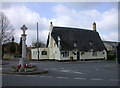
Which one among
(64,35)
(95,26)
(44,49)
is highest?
(95,26)

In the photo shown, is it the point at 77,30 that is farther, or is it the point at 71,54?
the point at 77,30

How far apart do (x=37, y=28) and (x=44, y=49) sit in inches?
227

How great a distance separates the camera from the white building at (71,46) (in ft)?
125

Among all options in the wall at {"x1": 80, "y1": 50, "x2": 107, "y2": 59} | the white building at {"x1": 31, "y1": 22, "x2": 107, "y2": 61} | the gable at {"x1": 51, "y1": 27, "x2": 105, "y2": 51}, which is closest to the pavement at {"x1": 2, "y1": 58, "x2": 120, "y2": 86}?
the white building at {"x1": 31, "y1": 22, "x2": 107, "y2": 61}

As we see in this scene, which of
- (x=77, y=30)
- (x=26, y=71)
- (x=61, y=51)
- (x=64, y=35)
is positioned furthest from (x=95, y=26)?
(x=26, y=71)

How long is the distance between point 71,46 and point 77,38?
3853 millimetres

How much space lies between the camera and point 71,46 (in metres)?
38.8

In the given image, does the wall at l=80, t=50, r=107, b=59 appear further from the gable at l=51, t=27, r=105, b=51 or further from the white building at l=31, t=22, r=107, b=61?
the gable at l=51, t=27, r=105, b=51

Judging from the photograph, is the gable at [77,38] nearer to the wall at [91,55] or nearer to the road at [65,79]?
the wall at [91,55]

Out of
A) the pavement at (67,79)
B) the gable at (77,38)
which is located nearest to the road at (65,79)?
the pavement at (67,79)

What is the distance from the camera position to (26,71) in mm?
16219

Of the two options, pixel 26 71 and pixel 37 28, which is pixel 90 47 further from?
pixel 26 71

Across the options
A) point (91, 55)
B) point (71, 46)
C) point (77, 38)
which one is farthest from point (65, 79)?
point (91, 55)

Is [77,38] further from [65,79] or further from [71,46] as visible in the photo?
[65,79]
